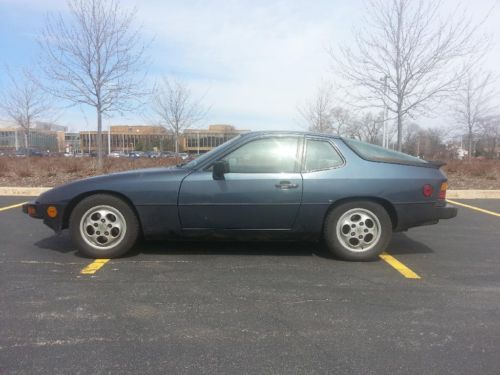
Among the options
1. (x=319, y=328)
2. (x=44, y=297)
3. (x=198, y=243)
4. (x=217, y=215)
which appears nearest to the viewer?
(x=319, y=328)

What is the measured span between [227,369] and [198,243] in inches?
109

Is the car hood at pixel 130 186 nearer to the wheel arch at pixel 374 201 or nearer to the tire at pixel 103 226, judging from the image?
the tire at pixel 103 226

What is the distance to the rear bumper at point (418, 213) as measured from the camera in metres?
4.36

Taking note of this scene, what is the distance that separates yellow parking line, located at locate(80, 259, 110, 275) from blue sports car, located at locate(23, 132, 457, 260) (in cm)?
7

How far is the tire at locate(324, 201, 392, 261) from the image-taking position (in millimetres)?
4332

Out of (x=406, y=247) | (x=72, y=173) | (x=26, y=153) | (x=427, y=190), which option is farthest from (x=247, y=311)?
(x=26, y=153)

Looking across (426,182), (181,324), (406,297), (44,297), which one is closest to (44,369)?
(181,324)

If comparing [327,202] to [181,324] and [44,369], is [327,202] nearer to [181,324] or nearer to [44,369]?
[181,324]

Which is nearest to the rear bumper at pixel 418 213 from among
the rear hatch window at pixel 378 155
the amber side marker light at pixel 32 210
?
the rear hatch window at pixel 378 155

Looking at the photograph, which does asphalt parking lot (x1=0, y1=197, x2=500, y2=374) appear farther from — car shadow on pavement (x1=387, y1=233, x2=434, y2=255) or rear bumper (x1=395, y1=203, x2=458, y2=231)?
rear bumper (x1=395, y1=203, x2=458, y2=231)

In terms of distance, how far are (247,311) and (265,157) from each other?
179 centimetres

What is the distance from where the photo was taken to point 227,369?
2.34 metres

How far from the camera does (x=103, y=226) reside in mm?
4328

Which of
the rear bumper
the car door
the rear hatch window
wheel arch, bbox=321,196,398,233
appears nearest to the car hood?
the car door
